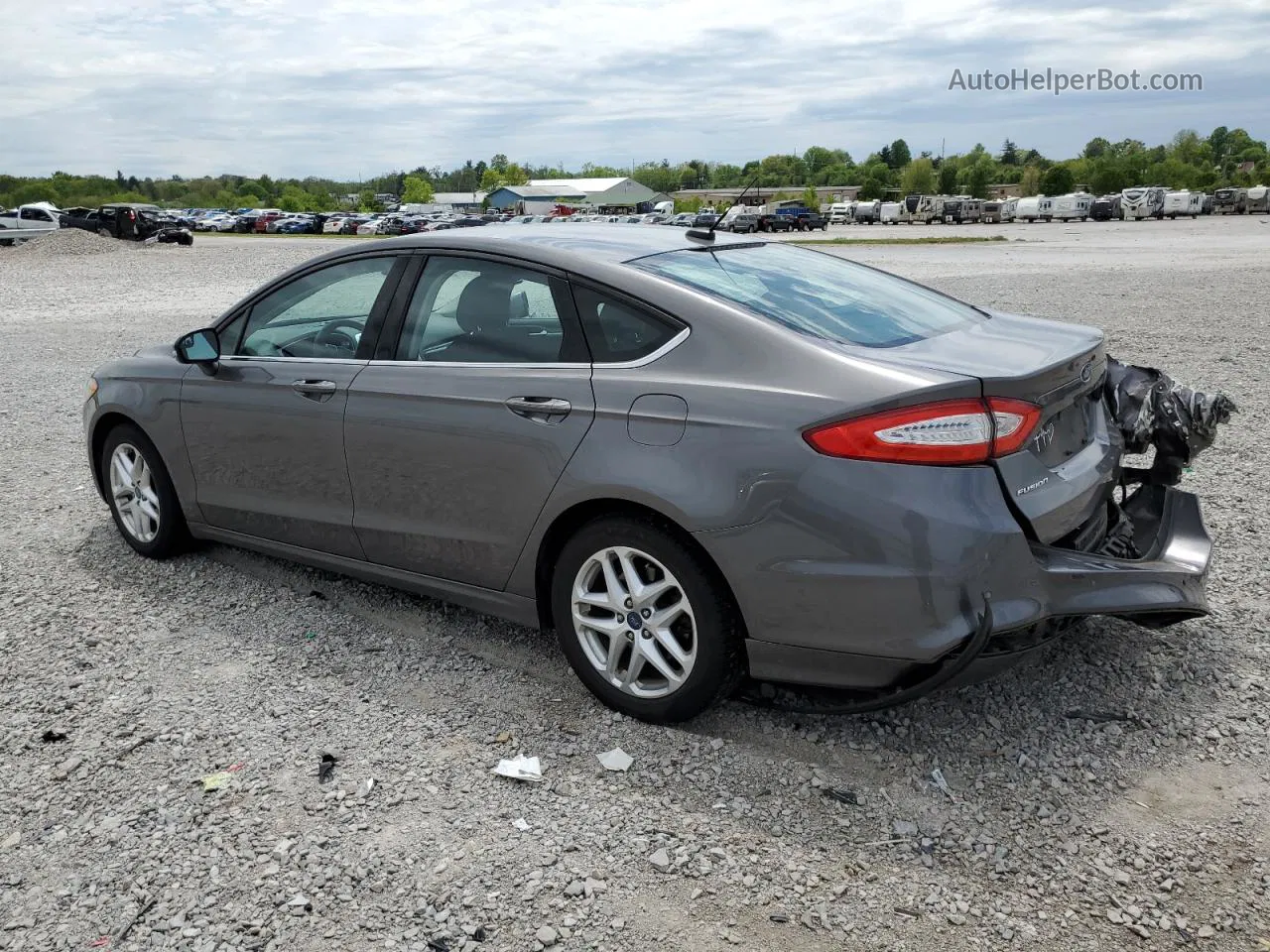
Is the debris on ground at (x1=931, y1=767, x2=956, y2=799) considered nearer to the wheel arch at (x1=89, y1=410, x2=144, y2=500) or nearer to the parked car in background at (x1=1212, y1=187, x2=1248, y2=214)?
the wheel arch at (x1=89, y1=410, x2=144, y2=500)

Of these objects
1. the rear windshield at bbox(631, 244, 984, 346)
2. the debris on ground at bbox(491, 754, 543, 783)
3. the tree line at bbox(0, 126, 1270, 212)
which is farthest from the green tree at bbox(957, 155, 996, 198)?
the debris on ground at bbox(491, 754, 543, 783)

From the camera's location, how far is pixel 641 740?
379cm

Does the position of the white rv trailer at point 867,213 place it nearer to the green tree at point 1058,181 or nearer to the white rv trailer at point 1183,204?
the white rv trailer at point 1183,204

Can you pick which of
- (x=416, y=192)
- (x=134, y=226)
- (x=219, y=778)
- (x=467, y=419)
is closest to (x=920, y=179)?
(x=416, y=192)

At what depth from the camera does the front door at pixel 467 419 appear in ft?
12.9

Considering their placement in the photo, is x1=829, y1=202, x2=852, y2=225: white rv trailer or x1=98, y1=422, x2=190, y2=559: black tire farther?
x1=829, y1=202, x2=852, y2=225: white rv trailer

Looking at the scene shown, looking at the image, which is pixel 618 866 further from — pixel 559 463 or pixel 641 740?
pixel 559 463

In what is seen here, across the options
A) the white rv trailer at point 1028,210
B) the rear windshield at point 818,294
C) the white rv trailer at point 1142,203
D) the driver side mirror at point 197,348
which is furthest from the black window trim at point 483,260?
the white rv trailer at point 1028,210

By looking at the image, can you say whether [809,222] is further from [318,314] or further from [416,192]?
[416,192]

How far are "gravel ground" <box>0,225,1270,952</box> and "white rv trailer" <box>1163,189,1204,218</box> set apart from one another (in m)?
83.4

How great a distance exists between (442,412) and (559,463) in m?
0.61

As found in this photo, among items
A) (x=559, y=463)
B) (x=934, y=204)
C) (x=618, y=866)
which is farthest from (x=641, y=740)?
(x=934, y=204)

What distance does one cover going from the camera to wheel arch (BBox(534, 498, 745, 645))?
3.57 meters

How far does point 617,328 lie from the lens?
386 centimetres
